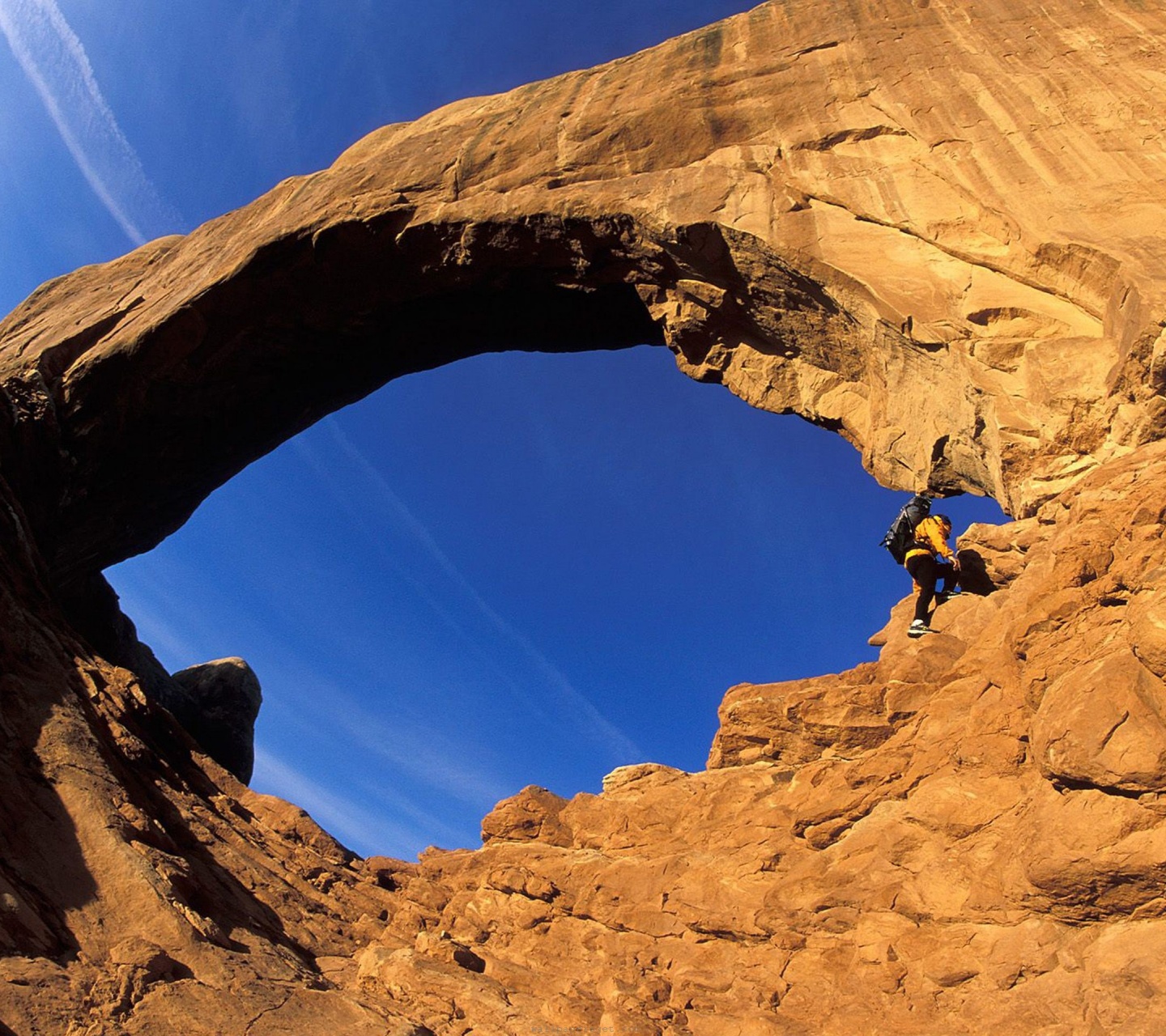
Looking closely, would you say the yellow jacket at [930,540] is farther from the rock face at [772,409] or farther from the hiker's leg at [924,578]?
the rock face at [772,409]

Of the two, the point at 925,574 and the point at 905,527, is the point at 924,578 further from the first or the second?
the point at 905,527

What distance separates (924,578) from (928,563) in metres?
0.23

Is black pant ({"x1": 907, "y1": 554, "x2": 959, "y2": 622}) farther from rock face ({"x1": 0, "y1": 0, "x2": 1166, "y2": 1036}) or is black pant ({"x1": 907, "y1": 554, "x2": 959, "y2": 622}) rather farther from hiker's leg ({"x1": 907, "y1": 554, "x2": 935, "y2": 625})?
rock face ({"x1": 0, "y1": 0, "x2": 1166, "y2": 1036})

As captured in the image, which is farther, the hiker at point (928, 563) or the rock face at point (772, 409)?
the hiker at point (928, 563)

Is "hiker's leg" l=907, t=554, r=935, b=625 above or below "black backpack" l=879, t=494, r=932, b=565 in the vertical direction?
below

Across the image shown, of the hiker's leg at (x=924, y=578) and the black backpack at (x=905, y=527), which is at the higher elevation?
the black backpack at (x=905, y=527)

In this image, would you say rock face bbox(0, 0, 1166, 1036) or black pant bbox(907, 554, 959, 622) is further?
black pant bbox(907, 554, 959, 622)

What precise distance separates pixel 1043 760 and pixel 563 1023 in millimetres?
5877

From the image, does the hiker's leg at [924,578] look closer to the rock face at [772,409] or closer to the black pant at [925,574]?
the black pant at [925,574]

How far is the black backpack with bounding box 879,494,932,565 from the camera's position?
12.1 m

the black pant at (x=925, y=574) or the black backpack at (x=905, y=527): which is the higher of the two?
the black backpack at (x=905, y=527)

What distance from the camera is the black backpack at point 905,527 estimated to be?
12.1 m

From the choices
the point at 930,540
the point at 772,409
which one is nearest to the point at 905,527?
the point at 930,540

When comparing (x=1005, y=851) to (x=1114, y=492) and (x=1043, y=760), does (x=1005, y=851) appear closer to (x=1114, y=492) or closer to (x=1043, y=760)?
(x=1043, y=760)
